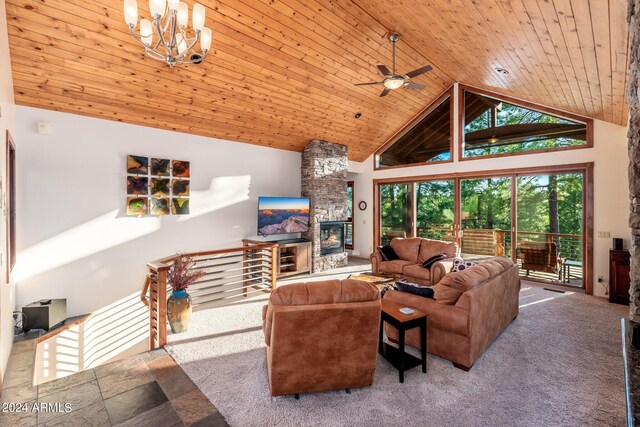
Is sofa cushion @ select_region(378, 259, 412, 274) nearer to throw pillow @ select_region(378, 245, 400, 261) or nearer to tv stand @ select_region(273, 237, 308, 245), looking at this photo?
throw pillow @ select_region(378, 245, 400, 261)

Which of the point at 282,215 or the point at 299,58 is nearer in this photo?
the point at 299,58

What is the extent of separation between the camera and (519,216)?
6.33 m

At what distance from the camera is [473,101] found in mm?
6984

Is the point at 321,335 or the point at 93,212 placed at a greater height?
the point at 93,212

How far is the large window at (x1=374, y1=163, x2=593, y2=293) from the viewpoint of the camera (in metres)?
5.71

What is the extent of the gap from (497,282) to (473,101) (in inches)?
207

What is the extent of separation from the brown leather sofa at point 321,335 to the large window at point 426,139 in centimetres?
615

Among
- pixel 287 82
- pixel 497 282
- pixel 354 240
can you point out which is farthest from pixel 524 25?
pixel 354 240

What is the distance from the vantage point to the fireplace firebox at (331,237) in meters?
7.44

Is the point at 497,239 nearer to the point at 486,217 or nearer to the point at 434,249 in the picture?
the point at 486,217

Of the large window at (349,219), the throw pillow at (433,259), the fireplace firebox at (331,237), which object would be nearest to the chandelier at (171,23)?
the throw pillow at (433,259)

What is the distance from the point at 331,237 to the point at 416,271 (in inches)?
102

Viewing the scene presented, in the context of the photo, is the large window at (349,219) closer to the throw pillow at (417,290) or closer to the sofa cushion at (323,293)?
the throw pillow at (417,290)

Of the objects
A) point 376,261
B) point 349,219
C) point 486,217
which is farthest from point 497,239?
point 349,219
